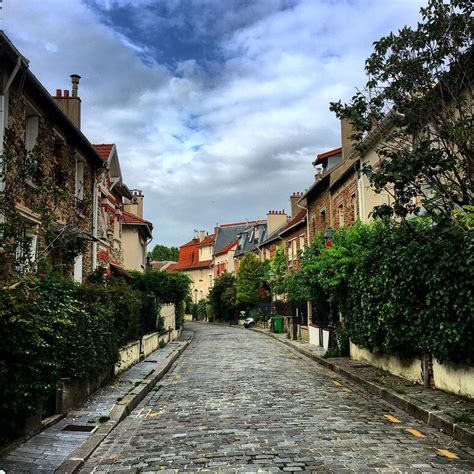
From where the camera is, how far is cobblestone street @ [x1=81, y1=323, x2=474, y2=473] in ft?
18.6

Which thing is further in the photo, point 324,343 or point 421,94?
point 324,343

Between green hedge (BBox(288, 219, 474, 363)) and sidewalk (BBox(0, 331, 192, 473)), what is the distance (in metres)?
5.35

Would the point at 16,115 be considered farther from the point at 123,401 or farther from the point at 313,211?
the point at 313,211

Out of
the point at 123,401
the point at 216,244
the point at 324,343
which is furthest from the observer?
the point at 216,244

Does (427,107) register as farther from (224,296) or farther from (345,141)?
(224,296)

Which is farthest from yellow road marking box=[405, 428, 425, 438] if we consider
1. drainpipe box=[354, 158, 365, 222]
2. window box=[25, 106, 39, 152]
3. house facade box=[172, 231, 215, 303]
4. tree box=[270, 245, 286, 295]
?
house facade box=[172, 231, 215, 303]

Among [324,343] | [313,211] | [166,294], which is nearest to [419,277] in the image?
[324,343]

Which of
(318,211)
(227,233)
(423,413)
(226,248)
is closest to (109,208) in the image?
(318,211)

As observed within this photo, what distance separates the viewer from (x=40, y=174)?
447 inches

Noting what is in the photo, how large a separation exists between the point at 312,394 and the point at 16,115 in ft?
28.3

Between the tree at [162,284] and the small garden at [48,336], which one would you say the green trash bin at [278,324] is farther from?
the small garden at [48,336]

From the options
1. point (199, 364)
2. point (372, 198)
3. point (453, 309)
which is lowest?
point (199, 364)

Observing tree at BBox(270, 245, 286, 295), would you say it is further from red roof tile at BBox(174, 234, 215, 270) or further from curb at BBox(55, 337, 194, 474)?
red roof tile at BBox(174, 234, 215, 270)

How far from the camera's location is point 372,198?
18.7 meters
